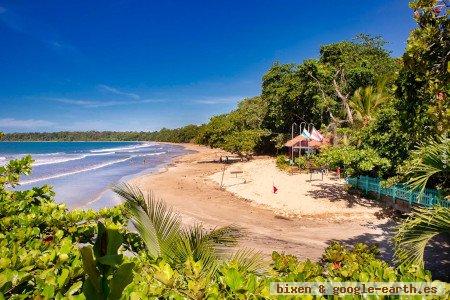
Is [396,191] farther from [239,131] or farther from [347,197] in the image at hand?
[239,131]

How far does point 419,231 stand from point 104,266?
5083 mm

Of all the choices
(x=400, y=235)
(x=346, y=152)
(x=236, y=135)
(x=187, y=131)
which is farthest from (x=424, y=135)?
(x=187, y=131)

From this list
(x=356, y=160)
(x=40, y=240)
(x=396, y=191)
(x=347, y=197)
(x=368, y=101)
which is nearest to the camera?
(x=40, y=240)

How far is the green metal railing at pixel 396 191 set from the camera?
41.3 feet

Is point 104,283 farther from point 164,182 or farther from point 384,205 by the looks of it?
point 164,182

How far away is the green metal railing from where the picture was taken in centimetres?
1258

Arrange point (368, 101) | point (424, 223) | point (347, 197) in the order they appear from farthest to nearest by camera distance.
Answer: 1. point (368, 101)
2. point (347, 197)
3. point (424, 223)

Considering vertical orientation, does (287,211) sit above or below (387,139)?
below

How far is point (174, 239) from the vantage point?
419 cm

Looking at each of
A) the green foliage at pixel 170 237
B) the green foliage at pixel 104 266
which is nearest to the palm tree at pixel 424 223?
the green foliage at pixel 170 237

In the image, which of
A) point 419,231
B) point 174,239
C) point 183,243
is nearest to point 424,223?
point 419,231

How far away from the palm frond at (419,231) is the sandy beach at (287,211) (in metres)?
3.10

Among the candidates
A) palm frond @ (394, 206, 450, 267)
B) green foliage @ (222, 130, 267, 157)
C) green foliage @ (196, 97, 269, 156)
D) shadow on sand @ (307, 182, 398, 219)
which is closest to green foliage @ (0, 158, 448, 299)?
palm frond @ (394, 206, 450, 267)

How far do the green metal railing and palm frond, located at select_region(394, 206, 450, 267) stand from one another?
6814 mm
